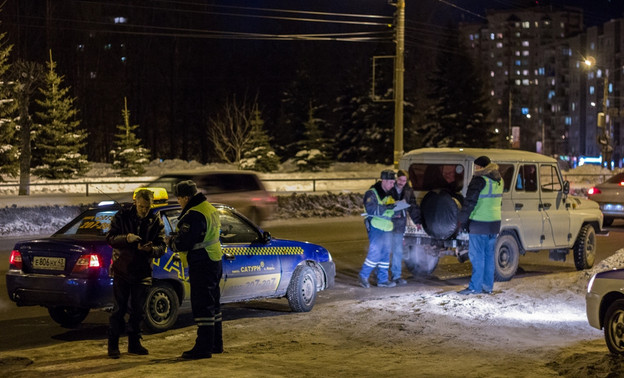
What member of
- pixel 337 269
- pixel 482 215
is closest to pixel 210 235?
pixel 482 215

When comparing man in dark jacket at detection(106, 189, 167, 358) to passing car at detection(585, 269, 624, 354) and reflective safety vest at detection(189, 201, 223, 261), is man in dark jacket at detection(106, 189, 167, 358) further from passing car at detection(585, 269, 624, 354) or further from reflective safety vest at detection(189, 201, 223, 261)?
passing car at detection(585, 269, 624, 354)

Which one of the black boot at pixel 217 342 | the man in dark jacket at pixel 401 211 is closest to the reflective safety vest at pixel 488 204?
the man in dark jacket at pixel 401 211

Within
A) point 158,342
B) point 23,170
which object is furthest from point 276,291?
point 23,170

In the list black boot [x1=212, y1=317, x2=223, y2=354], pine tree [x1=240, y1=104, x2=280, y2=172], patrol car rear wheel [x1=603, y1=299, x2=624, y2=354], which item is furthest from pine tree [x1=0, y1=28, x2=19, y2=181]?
patrol car rear wheel [x1=603, y1=299, x2=624, y2=354]

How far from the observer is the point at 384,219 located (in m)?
13.0

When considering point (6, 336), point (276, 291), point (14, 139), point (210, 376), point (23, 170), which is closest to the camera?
point (210, 376)

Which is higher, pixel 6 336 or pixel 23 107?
pixel 23 107

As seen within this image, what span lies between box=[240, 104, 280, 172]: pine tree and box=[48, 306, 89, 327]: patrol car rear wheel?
4482cm

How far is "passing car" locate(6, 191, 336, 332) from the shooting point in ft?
30.5

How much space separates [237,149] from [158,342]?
5173 cm

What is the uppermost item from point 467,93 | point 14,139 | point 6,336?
point 467,93

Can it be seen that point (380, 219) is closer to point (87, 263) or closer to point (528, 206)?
point (528, 206)

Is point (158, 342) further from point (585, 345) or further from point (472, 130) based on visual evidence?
point (472, 130)

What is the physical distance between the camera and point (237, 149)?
60625mm
